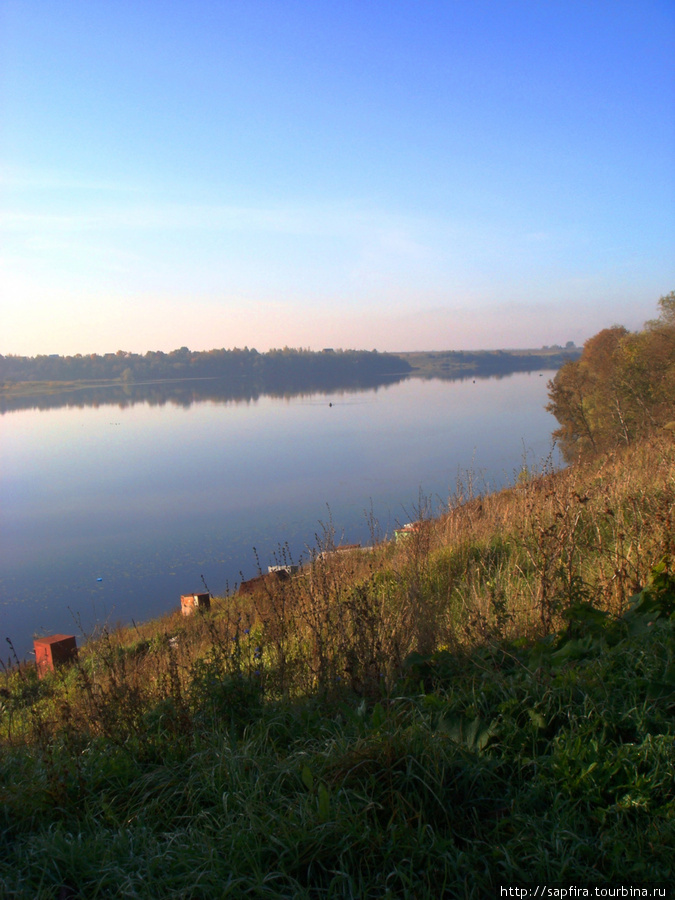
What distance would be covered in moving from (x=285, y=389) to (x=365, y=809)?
11294cm

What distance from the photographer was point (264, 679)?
11.9ft

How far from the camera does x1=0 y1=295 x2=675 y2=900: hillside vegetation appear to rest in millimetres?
2002

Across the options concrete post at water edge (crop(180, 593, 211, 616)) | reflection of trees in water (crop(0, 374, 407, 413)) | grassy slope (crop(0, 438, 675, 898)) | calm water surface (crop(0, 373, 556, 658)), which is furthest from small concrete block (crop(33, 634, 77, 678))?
reflection of trees in water (crop(0, 374, 407, 413))

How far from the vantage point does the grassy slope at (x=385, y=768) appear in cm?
200

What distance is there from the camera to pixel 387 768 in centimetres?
234

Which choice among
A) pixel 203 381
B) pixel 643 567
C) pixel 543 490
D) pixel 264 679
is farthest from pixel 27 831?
pixel 203 381

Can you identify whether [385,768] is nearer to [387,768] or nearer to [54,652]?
[387,768]

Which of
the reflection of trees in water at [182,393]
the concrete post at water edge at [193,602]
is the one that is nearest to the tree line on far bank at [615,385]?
the concrete post at water edge at [193,602]

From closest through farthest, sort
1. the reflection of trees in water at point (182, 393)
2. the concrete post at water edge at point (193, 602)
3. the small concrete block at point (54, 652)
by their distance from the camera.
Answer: the small concrete block at point (54, 652) → the concrete post at water edge at point (193, 602) → the reflection of trees in water at point (182, 393)

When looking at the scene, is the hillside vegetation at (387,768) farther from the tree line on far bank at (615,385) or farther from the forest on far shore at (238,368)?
the forest on far shore at (238,368)

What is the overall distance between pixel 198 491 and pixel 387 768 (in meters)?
31.9

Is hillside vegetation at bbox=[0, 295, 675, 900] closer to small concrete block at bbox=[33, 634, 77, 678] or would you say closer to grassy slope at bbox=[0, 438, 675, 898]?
grassy slope at bbox=[0, 438, 675, 898]

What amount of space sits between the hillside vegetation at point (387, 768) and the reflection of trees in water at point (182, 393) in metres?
89.6

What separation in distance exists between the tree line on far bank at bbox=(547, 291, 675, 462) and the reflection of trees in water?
57.6 metres
